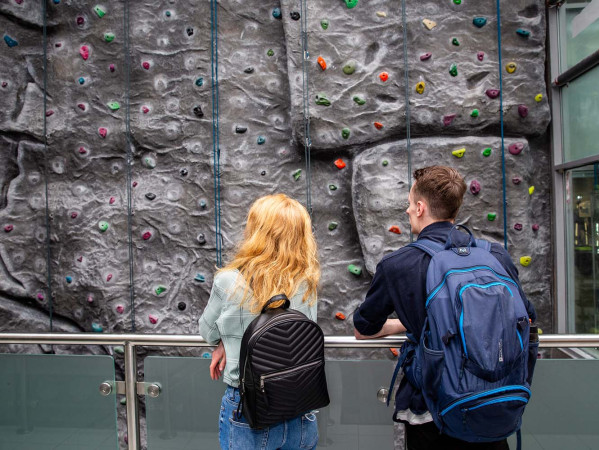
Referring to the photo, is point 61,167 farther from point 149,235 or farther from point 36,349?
point 36,349

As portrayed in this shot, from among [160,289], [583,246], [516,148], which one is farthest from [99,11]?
[583,246]

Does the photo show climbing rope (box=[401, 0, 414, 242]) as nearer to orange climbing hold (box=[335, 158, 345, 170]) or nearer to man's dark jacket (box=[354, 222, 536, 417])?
orange climbing hold (box=[335, 158, 345, 170])

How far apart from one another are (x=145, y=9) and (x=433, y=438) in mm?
3290

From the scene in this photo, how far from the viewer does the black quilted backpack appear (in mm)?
1219

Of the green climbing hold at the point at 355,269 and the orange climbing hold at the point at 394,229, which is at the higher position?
the orange climbing hold at the point at 394,229

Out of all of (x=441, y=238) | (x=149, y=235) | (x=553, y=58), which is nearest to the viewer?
(x=441, y=238)

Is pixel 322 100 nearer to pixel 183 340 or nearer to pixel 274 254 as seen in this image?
pixel 183 340

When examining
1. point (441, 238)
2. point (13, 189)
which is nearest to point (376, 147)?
point (441, 238)

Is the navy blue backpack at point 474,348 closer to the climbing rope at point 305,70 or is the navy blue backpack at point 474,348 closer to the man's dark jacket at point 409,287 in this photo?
the man's dark jacket at point 409,287

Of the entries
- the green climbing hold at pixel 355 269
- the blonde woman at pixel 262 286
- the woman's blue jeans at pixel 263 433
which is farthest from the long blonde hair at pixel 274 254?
the green climbing hold at pixel 355 269

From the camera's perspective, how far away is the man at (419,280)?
122cm

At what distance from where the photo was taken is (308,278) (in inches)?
52.4

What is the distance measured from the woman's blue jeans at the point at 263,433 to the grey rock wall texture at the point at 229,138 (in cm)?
199

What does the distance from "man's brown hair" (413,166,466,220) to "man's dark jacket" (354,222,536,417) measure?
0.03 m
